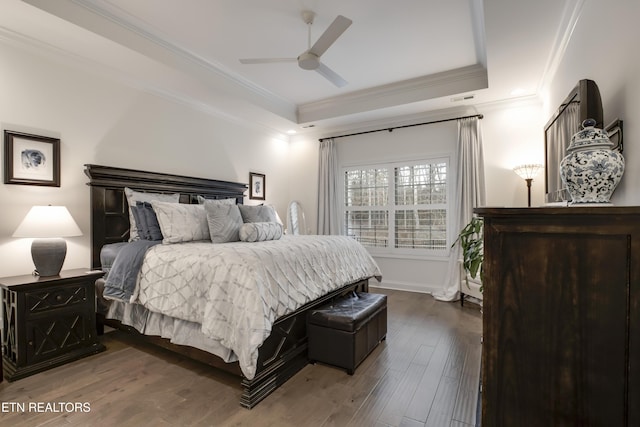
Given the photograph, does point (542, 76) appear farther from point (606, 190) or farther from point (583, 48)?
point (606, 190)

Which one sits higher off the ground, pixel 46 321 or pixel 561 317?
pixel 561 317

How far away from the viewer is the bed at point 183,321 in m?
2.10

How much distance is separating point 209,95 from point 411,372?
12.7ft

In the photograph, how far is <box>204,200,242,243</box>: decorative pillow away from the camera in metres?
3.04

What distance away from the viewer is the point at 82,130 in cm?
316

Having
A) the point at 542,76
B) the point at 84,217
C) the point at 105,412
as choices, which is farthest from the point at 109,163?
the point at 542,76

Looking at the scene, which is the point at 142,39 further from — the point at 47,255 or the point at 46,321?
the point at 46,321

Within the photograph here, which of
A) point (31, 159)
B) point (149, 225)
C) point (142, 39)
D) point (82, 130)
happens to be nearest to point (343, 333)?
point (149, 225)

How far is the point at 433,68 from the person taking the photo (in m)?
3.98

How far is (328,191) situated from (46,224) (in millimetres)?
3960

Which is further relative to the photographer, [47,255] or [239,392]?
[47,255]

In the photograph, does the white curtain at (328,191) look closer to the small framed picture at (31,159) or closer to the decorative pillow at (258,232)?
the decorative pillow at (258,232)

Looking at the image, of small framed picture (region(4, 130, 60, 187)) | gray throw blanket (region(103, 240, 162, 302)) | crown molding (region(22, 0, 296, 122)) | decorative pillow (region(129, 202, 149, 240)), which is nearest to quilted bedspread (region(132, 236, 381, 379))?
gray throw blanket (region(103, 240, 162, 302))

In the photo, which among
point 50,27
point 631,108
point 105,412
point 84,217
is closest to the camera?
point 631,108
